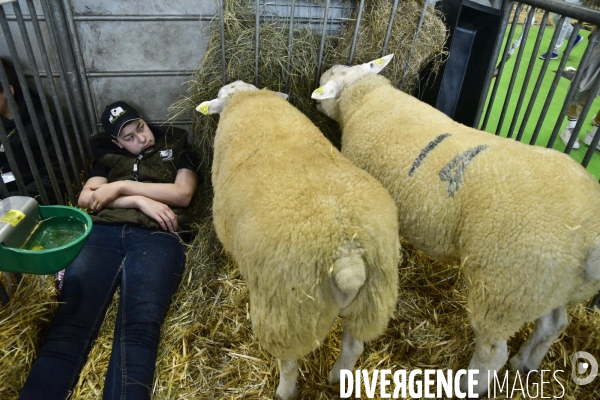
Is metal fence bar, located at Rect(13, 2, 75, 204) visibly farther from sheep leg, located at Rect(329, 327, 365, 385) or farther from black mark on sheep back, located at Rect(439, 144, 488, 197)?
black mark on sheep back, located at Rect(439, 144, 488, 197)

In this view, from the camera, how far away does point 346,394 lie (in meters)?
1.95

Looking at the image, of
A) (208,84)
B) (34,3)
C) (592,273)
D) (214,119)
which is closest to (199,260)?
A: (214,119)

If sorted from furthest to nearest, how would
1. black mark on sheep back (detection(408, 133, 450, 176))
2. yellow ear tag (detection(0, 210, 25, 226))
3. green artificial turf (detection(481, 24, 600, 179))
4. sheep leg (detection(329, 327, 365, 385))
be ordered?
green artificial turf (detection(481, 24, 600, 179))
black mark on sheep back (detection(408, 133, 450, 176))
sheep leg (detection(329, 327, 365, 385))
yellow ear tag (detection(0, 210, 25, 226))

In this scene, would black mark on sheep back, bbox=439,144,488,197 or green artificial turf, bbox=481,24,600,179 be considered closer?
black mark on sheep back, bbox=439,144,488,197

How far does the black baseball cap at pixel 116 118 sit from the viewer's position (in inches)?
98.8

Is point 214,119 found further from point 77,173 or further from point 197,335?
point 197,335

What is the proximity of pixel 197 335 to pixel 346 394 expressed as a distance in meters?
0.87

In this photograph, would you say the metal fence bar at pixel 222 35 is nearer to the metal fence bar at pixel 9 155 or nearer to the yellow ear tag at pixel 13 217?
the metal fence bar at pixel 9 155

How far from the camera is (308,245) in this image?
137 centimetres

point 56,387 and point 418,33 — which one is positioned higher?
point 418,33

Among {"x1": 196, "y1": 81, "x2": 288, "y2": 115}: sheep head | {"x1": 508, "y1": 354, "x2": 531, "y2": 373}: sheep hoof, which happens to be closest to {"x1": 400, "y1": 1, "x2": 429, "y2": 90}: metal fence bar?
{"x1": 196, "y1": 81, "x2": 288, "y2": 115}: sheep head

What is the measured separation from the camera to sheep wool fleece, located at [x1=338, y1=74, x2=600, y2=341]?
1.54m

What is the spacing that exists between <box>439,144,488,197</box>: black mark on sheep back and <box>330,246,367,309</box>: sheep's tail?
68cm

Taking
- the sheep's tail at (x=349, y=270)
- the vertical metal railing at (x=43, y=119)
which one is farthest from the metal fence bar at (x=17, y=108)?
the sheep's tail at (x=349, y=270)
